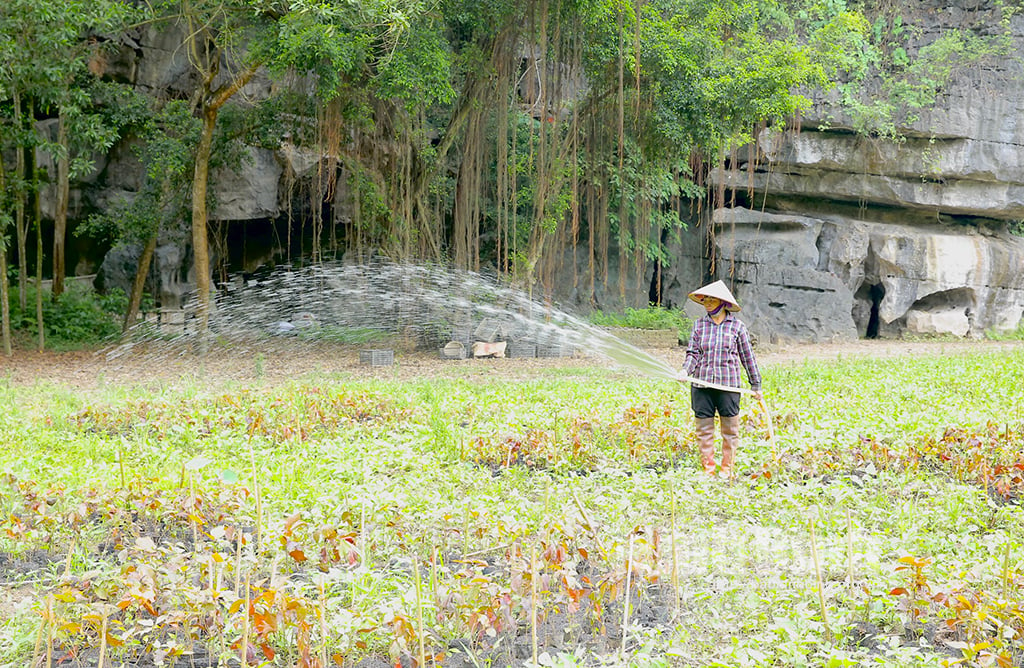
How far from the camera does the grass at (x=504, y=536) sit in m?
3.02

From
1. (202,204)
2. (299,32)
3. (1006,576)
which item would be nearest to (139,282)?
(202,204)

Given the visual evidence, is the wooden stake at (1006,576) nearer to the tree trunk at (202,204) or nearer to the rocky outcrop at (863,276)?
the tree trunk at (202,204)

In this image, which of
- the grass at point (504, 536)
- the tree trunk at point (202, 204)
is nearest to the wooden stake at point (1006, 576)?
the grass at point (504, 536)

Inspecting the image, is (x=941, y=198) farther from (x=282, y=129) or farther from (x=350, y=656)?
(x=350, y=656)

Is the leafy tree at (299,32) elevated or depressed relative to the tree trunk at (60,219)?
elevated

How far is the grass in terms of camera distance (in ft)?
9.89

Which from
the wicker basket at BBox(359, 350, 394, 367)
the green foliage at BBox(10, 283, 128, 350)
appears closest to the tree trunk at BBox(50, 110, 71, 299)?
the green foliage at BBox(10, 283, 128, 350)

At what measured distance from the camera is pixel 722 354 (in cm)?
604

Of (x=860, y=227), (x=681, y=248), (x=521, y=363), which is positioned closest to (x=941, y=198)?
(x=860, y=227)

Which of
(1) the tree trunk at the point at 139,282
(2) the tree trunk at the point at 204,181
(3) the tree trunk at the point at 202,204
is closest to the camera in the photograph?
(2) the tree trunk at the point at 204,181

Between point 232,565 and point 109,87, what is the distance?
13.9 metres

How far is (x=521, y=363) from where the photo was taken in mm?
14547

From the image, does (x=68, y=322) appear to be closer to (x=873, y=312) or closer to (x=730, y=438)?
(x=730, y=438)

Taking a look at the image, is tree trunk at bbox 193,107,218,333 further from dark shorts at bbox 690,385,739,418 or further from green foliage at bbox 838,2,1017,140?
green foliage at bbox 838,2,1017,140
